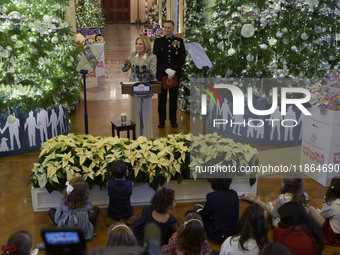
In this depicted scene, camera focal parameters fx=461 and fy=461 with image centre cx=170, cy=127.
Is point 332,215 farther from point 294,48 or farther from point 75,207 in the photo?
point 294,48

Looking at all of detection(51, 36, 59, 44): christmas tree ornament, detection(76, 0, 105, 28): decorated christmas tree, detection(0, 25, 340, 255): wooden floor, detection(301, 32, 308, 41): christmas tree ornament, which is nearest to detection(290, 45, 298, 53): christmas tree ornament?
detection(301, 32, 308, 41): christmas tree ornament

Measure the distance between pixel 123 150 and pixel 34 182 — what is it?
1.01 metres

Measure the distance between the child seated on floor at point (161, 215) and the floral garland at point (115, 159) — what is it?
0.95 m

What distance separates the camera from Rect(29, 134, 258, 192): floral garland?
4.89 metres

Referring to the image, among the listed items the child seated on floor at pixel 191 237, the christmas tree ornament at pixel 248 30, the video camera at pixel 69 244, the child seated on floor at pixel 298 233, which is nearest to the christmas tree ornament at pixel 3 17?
the christmas tree ornament at pixel 248 30

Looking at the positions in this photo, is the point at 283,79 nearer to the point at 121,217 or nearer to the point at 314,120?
the point at 314,120

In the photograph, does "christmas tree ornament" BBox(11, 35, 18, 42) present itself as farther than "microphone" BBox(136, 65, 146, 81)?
No

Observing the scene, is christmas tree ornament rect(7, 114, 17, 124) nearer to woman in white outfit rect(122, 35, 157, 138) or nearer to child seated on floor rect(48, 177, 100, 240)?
woman in white outfit rect(122, 35, 157, 138)

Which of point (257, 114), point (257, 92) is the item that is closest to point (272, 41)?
point (257, 92)

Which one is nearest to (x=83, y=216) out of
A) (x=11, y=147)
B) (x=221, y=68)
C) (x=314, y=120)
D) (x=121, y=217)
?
(x=121, y=217)

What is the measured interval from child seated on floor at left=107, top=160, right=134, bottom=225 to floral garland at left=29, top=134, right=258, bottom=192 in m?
0.30

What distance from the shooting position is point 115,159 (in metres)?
4.97

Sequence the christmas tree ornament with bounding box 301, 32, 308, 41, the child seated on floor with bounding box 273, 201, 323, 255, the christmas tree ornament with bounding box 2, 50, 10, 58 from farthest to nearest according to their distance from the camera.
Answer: the christmas tree ornament with bounding box 301, 32, 308, 41 < the christmas tree ornament with bounding box 2, 50, 10, 58 < the child seated on floor with bounding box 273, 201, 323, 255

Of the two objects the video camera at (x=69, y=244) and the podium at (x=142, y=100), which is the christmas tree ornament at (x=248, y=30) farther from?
the video camera at (x=69, y=244)
